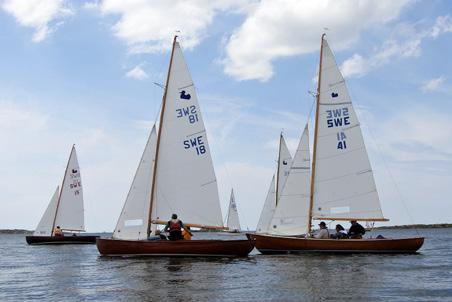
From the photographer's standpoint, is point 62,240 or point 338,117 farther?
point 62,240

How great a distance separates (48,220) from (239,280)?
35114mm

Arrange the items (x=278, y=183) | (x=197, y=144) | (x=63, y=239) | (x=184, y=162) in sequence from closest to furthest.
A: (x=197, y=144) < (x=184, y=162) < (x=278, y=183) < (x=63, y=239)

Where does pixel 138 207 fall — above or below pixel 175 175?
below

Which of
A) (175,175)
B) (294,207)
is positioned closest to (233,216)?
(294,207)

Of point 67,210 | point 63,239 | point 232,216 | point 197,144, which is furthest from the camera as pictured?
point 232,216

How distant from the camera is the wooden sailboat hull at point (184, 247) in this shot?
25.2 meters

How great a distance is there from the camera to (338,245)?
89.3 ft

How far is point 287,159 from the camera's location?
4197 cm

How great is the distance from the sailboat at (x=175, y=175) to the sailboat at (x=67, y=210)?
906 inches

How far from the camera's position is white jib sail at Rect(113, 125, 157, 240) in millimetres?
27281

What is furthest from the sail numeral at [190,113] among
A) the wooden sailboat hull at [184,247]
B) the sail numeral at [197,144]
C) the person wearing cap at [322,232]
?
the person wearing cap at [322,232]

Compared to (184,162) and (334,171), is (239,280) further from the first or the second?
(334,171)

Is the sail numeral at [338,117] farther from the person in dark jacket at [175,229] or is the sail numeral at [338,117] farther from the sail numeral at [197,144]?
the person in dark jacket at [175,229]

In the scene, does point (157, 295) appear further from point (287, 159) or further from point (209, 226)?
point (287, 159)
